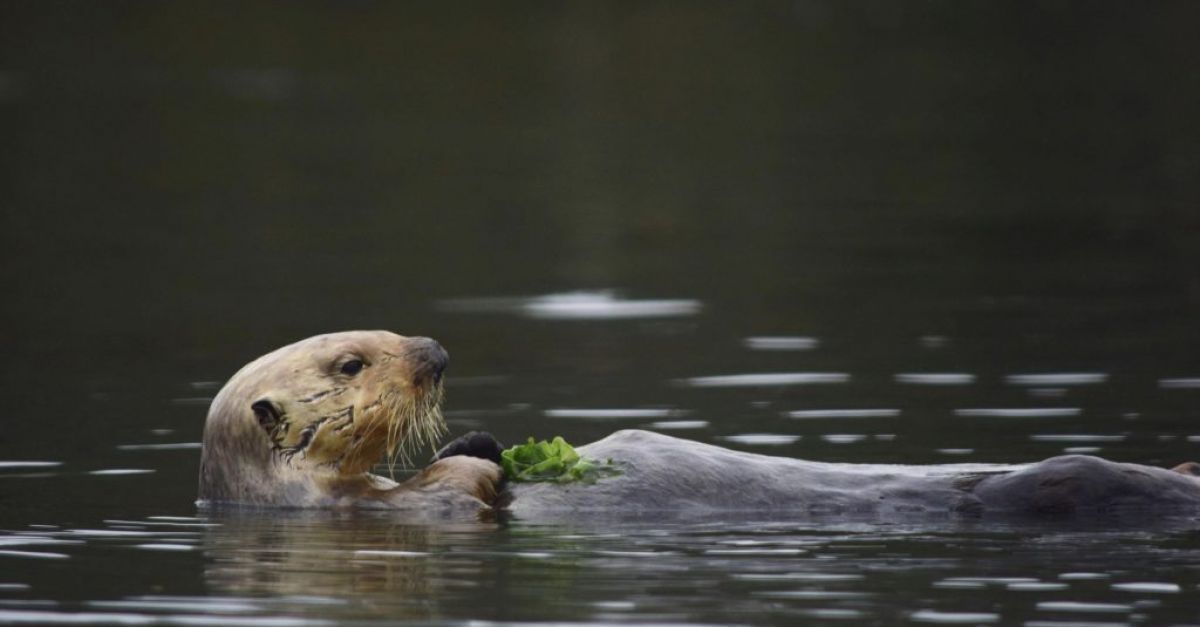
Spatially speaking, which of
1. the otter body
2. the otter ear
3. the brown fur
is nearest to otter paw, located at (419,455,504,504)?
the brown fur

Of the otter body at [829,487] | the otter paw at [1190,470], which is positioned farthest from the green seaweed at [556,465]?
the otter paw at [1190,470]

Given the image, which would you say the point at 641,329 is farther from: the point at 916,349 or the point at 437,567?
the point at 437,567

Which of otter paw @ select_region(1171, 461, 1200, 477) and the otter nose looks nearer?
otter paw @ select_region(1171, 461, 1200, 477)

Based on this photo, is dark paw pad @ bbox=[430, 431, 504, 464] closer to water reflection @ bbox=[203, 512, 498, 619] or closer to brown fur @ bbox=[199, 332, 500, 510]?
brown fur @ bbox=[199, 332, 500, 510]

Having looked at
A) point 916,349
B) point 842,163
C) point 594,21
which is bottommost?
point 916,349

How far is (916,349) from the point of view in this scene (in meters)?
13.0

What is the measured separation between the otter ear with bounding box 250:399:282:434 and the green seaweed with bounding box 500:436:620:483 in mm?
898

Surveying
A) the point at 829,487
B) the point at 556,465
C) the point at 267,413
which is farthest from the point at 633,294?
the point at 829,487

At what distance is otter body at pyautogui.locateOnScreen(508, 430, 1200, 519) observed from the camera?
7.55m

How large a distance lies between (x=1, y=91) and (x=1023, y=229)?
23.2 m

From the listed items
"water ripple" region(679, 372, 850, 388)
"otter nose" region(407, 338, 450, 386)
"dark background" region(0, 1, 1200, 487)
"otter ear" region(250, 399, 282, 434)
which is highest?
"dark background" region(0, 1, 1200, 487)

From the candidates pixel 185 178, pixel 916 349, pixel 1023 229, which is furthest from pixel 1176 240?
pixel 185 178

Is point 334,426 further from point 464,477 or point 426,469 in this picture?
point 464,477

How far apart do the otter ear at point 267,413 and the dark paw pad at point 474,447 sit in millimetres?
635
